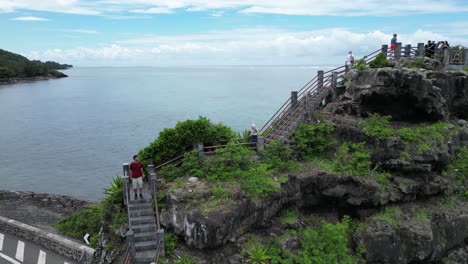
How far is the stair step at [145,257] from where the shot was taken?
1659cm

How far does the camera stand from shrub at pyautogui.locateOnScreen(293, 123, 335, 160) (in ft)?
73.1

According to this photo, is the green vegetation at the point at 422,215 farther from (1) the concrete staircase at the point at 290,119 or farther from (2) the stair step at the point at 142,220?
(2) the stair step at the point at 142,220

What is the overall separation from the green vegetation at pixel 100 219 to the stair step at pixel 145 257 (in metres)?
2.30

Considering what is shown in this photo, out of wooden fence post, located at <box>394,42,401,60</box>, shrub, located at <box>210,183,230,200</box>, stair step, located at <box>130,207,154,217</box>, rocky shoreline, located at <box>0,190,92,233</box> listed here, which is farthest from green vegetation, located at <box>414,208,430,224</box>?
rocky shoreline, located at <box>0,190,92,233</box>

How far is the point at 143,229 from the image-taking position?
57.5 feet

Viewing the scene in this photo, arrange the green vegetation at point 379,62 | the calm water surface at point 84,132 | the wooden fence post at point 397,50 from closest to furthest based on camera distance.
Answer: the green vegetation at point 379,62
the wooden fence post at point 397,50
the calm water surface at point 84,132

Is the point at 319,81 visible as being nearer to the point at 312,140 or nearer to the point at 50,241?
the point at 312,140

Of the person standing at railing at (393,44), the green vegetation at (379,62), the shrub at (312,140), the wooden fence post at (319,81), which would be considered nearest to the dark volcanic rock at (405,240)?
the shrub at (312,140)

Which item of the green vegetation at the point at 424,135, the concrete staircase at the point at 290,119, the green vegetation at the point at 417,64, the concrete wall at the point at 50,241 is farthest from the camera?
the green vegetation at the point at 417,64

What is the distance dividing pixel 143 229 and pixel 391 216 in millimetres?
12707

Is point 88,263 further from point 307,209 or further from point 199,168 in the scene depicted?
point 307,209

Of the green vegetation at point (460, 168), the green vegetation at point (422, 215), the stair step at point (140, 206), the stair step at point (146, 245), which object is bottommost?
the stair step at point (146, 245)

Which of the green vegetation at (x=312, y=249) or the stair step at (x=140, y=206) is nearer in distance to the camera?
the green vegetation at (x=312, y=249)

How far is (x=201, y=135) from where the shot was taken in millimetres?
21344
